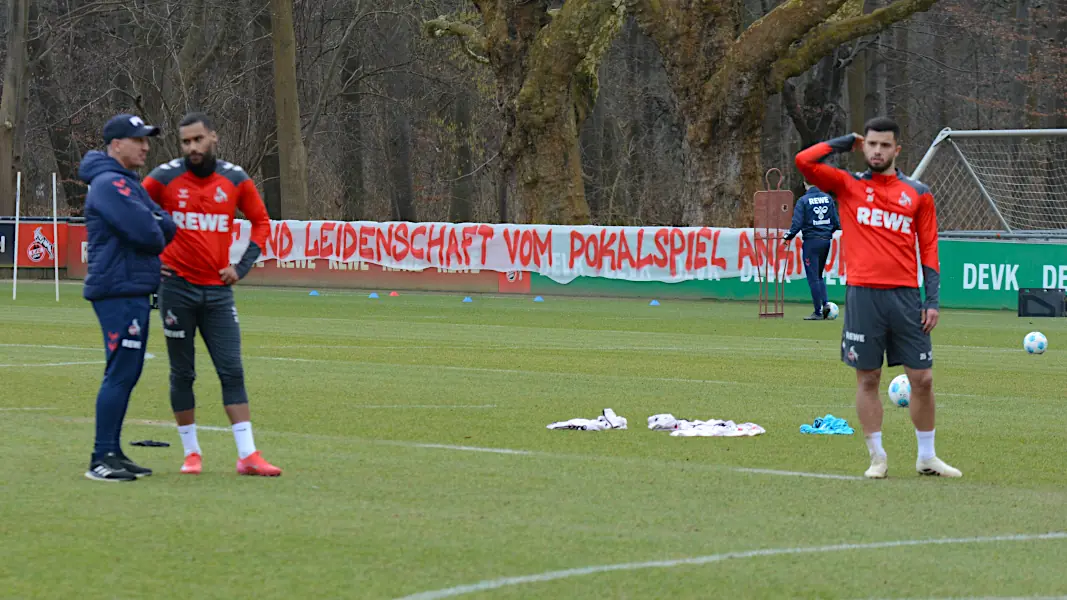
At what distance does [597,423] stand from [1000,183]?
960 inches

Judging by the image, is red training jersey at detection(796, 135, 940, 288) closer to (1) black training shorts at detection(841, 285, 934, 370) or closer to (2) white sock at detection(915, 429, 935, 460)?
(1) black training shorts at detection(841, 285, 934, 370)

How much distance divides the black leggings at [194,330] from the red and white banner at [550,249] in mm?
20946

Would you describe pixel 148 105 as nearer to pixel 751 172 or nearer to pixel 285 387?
pixel 751 172

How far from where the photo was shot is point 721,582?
641cm

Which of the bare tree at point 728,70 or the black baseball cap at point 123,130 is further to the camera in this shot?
the bare tree at point 728,70

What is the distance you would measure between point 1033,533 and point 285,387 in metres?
8.04

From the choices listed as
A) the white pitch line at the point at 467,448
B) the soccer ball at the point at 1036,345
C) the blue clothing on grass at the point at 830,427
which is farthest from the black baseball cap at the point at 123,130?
the soccer ball at the point at 1036,345

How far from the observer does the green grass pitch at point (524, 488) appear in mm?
6496

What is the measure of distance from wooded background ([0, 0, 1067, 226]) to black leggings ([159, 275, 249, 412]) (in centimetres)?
2522

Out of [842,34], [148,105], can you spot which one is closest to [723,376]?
[842,34]

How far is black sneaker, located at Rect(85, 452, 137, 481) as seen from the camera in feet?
28.6

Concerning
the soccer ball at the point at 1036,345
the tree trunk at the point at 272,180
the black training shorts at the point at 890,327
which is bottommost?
the soccer ball at the point at 1036,345

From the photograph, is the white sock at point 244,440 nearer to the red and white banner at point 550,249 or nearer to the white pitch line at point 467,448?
the white pitch line at point 467,448

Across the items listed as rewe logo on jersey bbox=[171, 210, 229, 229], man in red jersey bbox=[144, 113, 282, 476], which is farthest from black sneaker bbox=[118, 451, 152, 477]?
rewe logo on jersey bbox=[171, 210, 229, 229]
